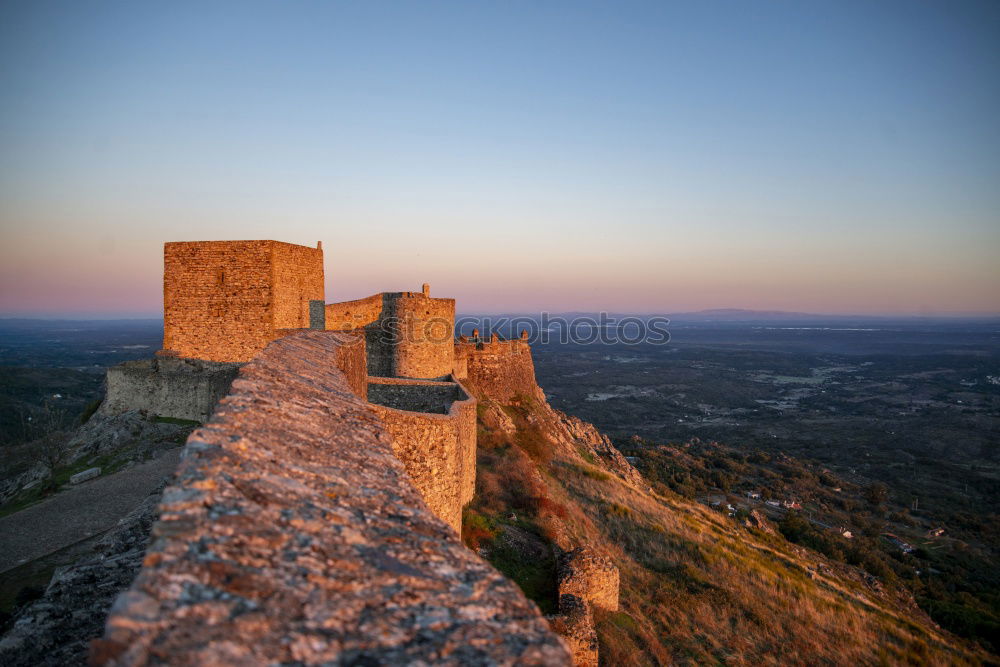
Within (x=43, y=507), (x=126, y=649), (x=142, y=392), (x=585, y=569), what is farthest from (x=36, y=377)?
(x=126, y=649)

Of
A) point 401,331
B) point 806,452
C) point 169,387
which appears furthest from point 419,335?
point 806,452

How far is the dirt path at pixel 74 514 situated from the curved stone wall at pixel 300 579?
8946mm

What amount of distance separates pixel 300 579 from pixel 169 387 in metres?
18.7

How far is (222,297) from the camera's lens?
17.2 m

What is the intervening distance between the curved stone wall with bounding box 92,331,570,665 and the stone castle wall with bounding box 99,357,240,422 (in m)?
16.0

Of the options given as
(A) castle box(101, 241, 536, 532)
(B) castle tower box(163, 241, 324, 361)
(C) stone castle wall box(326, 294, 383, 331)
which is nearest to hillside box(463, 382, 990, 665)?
(A) castle box(101, 241, 536, 532)

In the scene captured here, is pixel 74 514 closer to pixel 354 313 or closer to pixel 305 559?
pixel 354 313

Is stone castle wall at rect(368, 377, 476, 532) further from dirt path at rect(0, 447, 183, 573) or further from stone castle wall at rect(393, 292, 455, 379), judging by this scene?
stone castle wall at rect(393, 292, 455, 379)

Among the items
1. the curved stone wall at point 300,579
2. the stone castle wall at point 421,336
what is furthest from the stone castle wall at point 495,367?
the curved stone wall at point 300,579

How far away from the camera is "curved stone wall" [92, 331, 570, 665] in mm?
1600

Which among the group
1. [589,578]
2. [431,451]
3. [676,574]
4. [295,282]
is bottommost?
[676,574]

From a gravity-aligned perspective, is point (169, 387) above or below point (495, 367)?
above

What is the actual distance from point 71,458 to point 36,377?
70.5m

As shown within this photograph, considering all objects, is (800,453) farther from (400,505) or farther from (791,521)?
(400,505)
